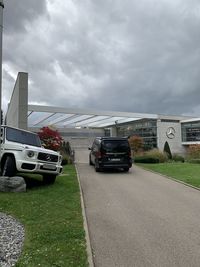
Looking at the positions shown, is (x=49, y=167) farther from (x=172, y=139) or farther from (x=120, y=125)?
(x=120, y=125)

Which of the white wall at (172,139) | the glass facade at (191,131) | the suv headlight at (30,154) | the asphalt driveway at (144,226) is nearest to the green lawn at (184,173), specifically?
the asphalt driveway at (144,226)

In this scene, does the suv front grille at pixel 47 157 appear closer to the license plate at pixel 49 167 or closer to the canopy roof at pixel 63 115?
the license plate at pixel 49 167

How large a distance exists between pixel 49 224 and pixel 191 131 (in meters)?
53.7

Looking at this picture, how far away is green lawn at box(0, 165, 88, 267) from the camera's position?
457 centimetres

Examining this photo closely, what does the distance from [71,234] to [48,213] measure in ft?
5.72

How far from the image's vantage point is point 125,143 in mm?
17969

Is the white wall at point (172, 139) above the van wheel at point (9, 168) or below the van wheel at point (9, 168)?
above

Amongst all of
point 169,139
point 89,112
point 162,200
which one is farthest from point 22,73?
point 169,139

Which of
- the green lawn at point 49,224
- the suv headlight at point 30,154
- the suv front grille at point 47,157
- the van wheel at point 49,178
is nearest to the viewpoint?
the green lawn at point 49,224

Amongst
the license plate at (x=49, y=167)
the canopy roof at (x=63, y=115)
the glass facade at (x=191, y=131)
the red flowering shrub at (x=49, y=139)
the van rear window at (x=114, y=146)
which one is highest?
the canopy roof at (x=63, y=115)

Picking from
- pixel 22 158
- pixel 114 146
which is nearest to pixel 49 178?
pixel 22 158

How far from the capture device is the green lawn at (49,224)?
457cm

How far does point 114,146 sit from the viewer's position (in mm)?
17688

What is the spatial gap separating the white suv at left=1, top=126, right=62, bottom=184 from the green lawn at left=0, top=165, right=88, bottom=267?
0.80 metres
